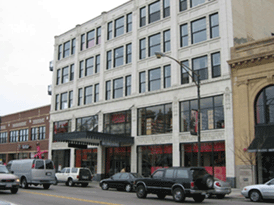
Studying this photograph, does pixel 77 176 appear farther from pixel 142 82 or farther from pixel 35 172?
pixel 142 82

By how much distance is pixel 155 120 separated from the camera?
32.7 metres

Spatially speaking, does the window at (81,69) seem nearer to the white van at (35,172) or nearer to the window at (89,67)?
the window at (89,67)

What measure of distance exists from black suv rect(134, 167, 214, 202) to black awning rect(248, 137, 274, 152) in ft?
28.6

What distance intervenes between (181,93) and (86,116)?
47.2ft

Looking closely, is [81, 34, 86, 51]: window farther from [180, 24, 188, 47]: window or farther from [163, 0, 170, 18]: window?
[180, 24, 188, 47]: window

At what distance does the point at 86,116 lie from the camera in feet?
132

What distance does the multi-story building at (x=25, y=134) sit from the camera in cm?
4891

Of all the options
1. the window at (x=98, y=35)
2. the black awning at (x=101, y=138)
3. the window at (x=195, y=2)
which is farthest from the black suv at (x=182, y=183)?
the window at (x=98, y=35)

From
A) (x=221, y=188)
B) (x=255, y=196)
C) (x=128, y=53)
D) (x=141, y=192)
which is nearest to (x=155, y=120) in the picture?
(x=128, y=53)

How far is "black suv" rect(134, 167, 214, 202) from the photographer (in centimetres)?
1580

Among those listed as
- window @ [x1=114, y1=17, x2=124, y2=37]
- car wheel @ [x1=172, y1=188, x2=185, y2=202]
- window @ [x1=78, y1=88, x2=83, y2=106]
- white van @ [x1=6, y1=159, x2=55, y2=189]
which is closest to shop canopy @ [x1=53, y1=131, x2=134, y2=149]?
white van @ [x1=6, y1=159, x2=55, y2=189]

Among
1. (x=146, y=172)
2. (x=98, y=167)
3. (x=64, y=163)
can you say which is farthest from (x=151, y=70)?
(x=64, y=163)

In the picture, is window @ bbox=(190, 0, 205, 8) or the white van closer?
the white van

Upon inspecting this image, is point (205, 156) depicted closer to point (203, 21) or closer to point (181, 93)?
point (181, 93)
